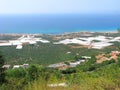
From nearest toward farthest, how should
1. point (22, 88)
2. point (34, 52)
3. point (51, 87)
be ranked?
point (51, 87)
point (22, 88)
point (34, 52)

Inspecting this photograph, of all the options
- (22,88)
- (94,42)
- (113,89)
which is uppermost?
(113,89)

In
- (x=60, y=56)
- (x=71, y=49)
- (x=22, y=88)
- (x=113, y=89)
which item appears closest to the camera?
(x=113, y=89)

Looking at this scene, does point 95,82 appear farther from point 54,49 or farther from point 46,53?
point 54,49

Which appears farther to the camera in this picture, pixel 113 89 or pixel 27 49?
pixel 27 49

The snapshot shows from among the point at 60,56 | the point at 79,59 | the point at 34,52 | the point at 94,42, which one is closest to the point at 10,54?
the point at 34,52

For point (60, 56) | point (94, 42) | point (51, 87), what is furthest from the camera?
point (94, 42)

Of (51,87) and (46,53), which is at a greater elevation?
(51,87)

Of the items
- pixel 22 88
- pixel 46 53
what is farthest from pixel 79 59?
pixel 22 88

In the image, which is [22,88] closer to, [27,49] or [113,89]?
[113,89]

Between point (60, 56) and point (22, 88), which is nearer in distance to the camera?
point (22, 88)
